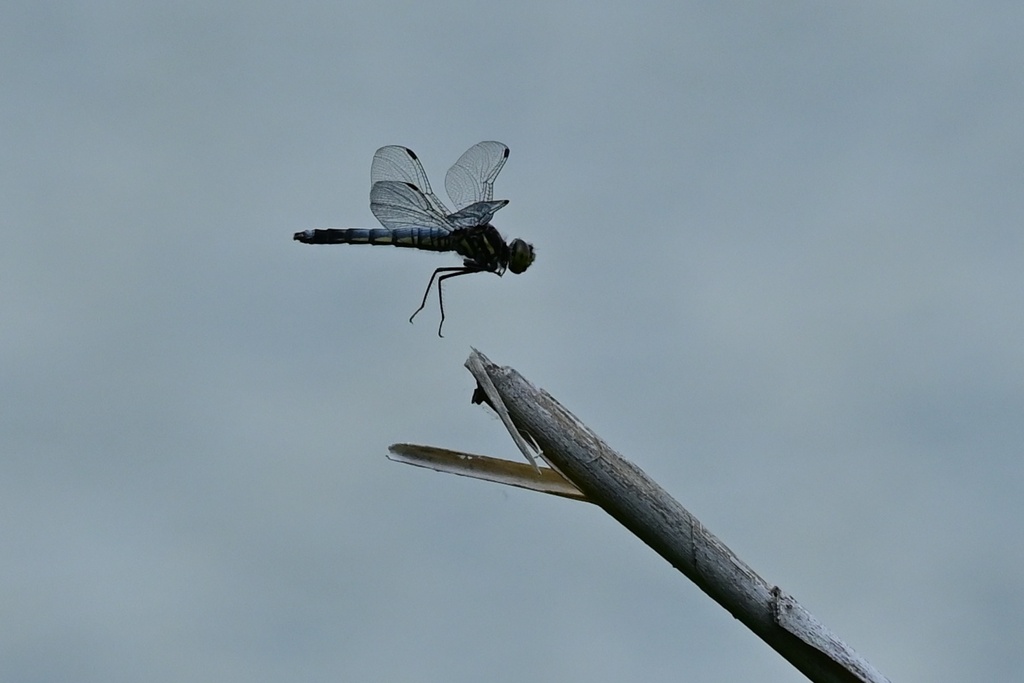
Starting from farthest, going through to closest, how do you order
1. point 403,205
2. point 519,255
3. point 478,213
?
point 403,205
point 478,213
point 519,255

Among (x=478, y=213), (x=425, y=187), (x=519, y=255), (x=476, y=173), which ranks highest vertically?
(x=476, y=173)

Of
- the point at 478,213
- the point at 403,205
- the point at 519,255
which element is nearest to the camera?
the point at 519,255

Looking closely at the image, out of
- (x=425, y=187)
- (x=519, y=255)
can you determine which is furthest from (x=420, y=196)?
(x=519, y=255)

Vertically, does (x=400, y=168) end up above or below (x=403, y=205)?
above

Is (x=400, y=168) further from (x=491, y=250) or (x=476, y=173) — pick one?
(x=491, y=250)

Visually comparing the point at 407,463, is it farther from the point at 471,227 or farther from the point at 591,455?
the point at 471,227
